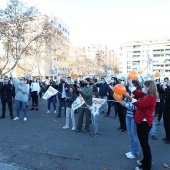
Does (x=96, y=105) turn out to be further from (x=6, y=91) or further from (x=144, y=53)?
(x=144, y=53)

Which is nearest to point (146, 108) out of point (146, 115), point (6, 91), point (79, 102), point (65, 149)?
point (146, 115)

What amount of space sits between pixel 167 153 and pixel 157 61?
106m

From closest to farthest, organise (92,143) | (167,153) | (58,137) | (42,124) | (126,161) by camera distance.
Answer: (126,161) < (167,153) < (92,143) < (58,137) < (42,124)

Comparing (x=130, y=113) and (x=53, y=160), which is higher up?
(x=130, y=113)

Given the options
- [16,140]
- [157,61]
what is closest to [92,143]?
[16,140]

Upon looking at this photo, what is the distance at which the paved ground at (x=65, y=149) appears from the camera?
4266mm

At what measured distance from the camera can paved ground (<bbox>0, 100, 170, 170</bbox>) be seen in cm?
427

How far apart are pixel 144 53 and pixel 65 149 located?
11223 cm

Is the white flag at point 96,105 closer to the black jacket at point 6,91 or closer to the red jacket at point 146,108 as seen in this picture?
the red jacket at point 146,108

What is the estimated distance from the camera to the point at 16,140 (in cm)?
594

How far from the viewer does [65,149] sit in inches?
204

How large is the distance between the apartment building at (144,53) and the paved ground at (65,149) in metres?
100

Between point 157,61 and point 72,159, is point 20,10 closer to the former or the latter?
point 72,159

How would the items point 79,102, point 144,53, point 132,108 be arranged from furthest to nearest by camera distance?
point 144,53 → point 79,102 → point 132,108
